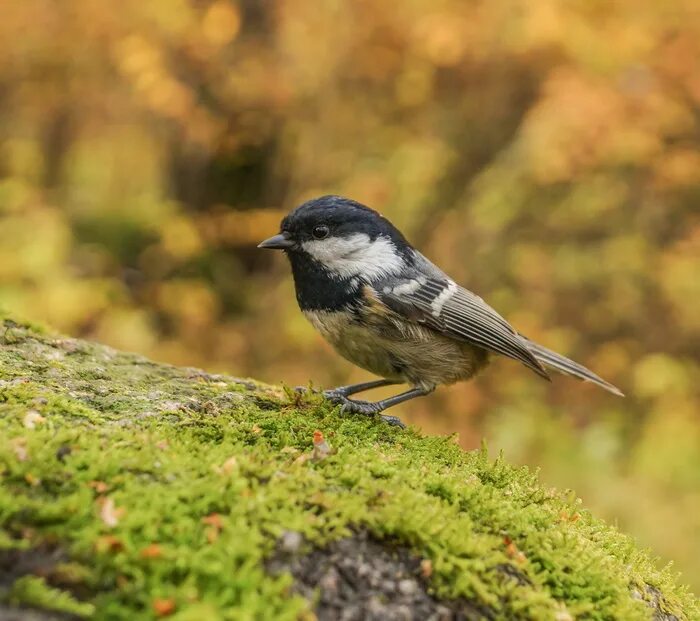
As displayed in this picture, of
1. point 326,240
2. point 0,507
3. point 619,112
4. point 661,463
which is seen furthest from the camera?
point 661,463

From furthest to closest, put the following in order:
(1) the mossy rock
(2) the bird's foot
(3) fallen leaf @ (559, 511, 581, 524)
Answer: (2) the bird's foot < (3) fallen leaf @ (559, 511, 581, 524) < (1) the mossy rock

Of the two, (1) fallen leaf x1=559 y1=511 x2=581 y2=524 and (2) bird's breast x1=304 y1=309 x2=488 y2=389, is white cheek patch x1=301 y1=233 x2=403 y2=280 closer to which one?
(2) bird's breast x1=304 y1=309 x2=488 y2=389

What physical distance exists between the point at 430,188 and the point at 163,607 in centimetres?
646

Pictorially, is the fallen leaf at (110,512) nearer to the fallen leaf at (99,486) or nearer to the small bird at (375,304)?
the fallen leaf at (99,486)

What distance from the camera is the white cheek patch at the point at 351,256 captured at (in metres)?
3.19

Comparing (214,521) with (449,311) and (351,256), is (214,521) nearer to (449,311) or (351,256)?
(351,256)

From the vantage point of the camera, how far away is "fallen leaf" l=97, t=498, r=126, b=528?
1.60m

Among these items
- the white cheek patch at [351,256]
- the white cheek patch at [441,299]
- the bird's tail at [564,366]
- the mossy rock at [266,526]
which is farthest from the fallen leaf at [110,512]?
the bird's tail at [564,366]

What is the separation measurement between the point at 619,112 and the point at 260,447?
5.23 m

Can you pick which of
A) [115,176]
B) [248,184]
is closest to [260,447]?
Answer: [248,184]

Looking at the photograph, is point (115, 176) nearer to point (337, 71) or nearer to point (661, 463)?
point (337, 71)

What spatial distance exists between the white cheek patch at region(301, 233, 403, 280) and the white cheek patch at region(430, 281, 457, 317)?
227 millimetres

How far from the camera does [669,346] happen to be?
7.67m

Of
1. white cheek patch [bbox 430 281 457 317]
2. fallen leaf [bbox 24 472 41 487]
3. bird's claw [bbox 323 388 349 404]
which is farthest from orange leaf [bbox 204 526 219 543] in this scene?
white cheek patch [bbox 430 281 457 317]
